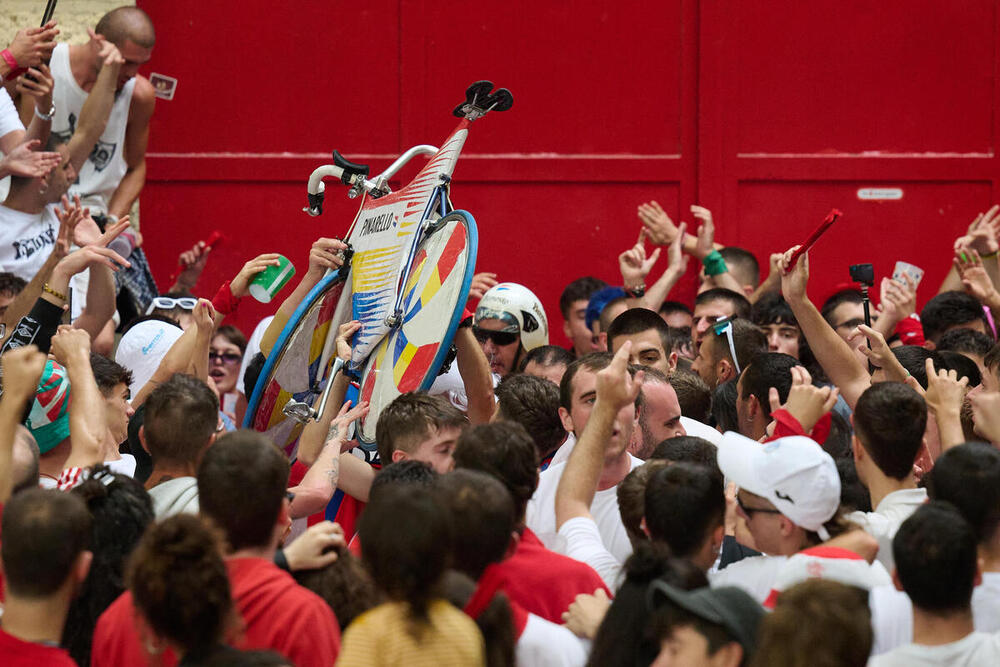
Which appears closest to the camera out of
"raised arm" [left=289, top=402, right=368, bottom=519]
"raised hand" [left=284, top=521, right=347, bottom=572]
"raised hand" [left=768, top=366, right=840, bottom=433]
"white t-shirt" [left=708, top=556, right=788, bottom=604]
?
"raised hand" [left=284, top=521, right=347, bottom=572]

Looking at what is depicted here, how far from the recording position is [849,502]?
386 cm

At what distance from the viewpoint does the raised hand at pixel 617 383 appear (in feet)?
12.5

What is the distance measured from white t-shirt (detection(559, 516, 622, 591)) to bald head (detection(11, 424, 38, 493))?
1.54 meters

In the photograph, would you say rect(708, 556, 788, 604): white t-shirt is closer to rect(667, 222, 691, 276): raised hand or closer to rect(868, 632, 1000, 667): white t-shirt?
rect(868, 632, 1000, 667): white t-shirt

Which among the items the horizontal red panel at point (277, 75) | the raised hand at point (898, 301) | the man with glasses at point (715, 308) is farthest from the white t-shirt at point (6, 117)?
the raised hand at point (898, 301)

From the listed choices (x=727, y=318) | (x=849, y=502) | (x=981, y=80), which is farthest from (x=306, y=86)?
(x=849, y=502)

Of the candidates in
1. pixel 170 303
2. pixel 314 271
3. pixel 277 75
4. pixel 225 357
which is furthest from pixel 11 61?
pixel 314 271

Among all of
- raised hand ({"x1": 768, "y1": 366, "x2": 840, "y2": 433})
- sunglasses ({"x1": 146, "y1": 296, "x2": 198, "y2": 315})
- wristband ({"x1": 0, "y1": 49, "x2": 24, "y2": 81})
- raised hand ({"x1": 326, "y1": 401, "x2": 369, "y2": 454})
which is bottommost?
raised hand ({"x1": 326, "y1": 401, "x2": 369, "y2": 454})

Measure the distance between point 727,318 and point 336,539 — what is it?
3.68m

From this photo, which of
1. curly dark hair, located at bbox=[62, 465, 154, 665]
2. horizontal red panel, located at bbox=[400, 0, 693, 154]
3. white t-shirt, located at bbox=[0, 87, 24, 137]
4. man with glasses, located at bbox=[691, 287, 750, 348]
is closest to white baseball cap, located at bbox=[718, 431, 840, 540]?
curly dark hair, located at bbox=[62, 465, 154, 665]

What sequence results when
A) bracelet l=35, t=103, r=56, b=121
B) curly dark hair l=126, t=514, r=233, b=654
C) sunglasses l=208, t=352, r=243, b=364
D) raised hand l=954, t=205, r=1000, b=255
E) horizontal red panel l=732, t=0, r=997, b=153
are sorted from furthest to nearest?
horizontal red panel l=732, t=0, r=997, b=153, raised hand l=954, t=205, r=1000, b=255, sunglasses l=208, t=352, r=243, b=364, bracelet l=35, t=103, r=56, b=121, curly dark hair l=126, t=514, r=233, b=654

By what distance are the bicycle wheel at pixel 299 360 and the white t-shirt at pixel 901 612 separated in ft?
8.37

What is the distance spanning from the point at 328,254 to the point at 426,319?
2.54ft

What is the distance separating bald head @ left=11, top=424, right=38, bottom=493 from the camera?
366cm
